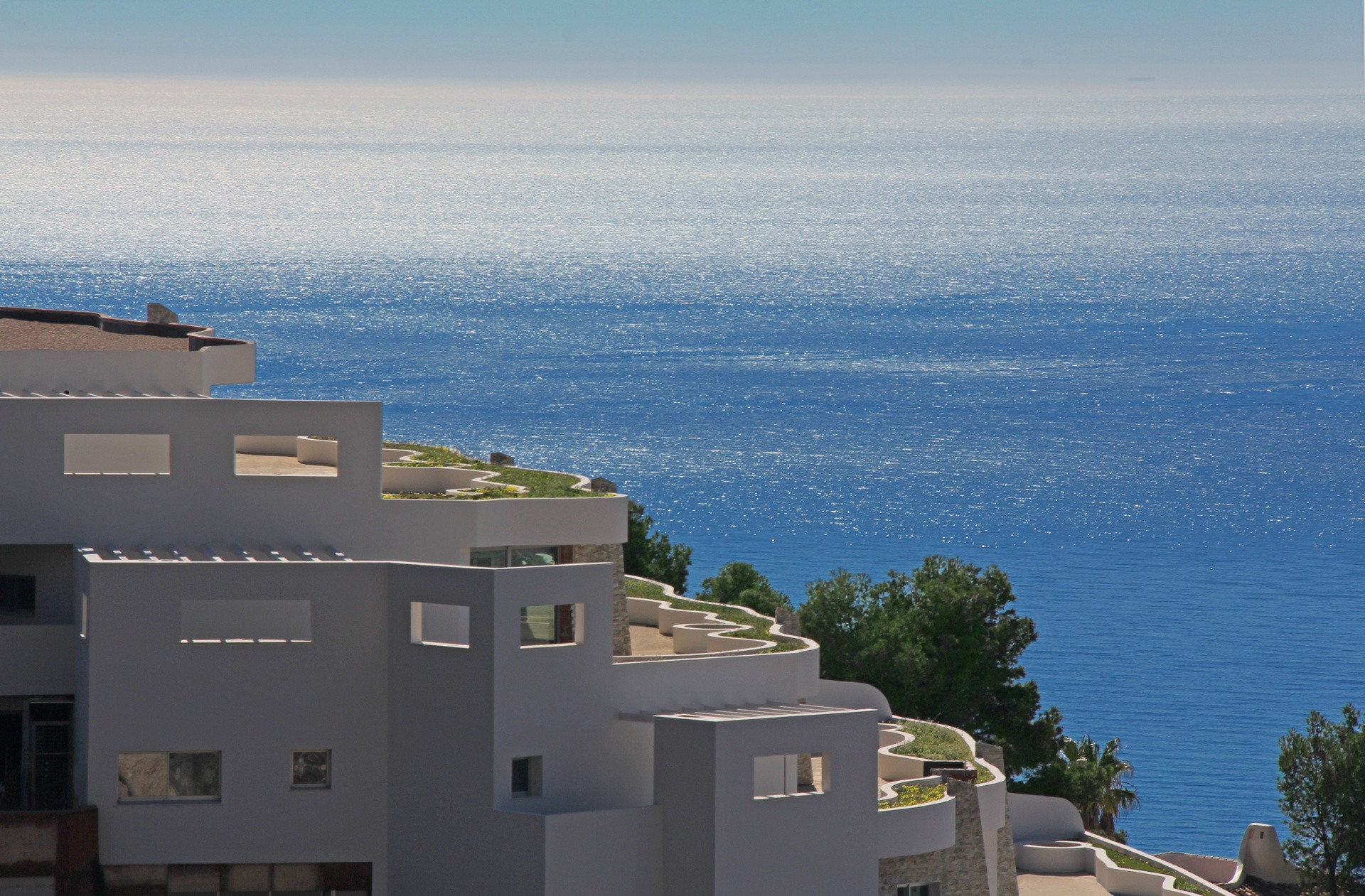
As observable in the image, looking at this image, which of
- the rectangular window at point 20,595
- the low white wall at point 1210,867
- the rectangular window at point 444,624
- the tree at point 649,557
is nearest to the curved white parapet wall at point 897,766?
the rectangular window at point 444,624

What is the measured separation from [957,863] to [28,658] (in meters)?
16.9

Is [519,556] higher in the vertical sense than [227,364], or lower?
lower

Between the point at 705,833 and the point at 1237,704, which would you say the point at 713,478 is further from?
the point at 705,833

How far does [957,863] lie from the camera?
3431 cm

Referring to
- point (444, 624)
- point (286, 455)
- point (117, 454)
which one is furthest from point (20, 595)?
point (444, 624)

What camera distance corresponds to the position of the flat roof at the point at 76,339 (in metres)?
41.3

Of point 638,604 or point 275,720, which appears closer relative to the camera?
point 275,720

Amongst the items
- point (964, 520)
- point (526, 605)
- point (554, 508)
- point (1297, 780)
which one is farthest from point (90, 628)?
point (964, 520)

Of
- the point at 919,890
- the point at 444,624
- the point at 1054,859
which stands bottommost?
the point at 1054,859

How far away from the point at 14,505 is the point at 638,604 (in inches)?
528

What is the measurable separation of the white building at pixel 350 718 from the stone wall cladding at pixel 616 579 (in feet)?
11.1

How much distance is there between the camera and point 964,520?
188500 mm

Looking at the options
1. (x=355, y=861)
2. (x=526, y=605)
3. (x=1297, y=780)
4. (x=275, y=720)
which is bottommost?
(x=1297, y=780)

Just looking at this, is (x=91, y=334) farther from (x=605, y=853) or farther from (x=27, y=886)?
(x=605, y=853)
